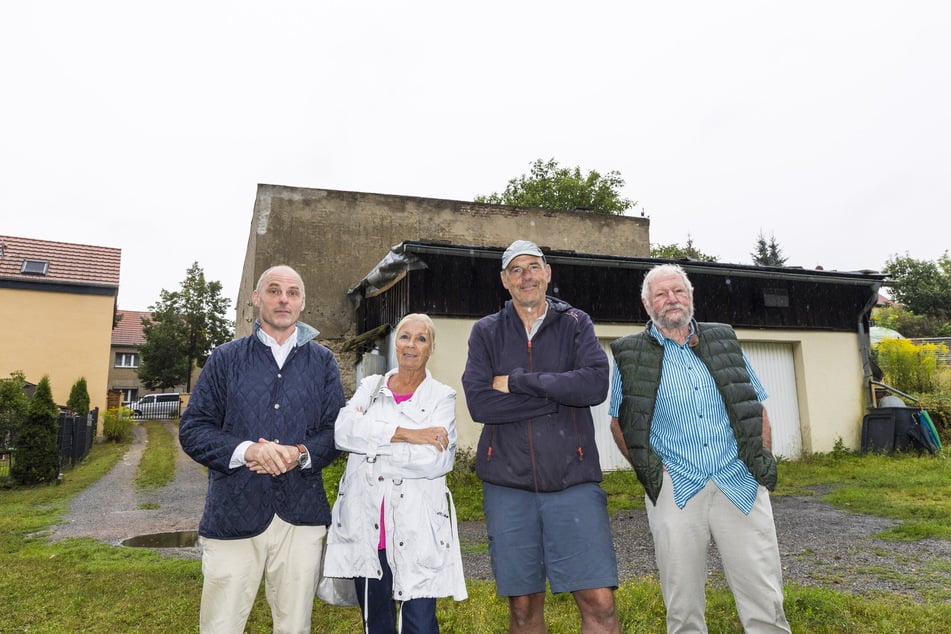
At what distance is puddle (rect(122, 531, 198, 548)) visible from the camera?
22.6 feet

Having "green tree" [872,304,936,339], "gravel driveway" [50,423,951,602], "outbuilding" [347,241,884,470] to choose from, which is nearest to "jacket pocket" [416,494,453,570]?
"gravel driveway" [50,423,951,602]

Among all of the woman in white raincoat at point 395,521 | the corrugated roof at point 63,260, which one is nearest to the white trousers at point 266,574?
the woman in white raincoat at point 395,521

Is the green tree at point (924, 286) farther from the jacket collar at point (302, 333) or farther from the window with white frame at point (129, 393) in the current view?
the window with white frame at point (129, 393)

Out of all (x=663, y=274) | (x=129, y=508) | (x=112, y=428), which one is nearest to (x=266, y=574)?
(x=663, y=274)

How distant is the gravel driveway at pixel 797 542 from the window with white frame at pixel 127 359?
40539 mm

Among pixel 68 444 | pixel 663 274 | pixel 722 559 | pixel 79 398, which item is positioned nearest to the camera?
pixel 722 559

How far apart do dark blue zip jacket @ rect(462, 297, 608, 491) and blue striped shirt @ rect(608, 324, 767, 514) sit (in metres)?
0.44

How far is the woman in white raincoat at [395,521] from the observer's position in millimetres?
2549

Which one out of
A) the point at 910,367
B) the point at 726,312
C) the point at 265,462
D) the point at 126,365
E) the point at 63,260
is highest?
the point at 63,260

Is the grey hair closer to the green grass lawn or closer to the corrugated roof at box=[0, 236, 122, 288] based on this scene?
the green grass lawn

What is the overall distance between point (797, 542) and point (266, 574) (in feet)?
18.4

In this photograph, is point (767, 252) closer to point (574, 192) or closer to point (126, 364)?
point (574, 192)

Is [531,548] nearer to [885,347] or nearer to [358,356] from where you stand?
[358,356]

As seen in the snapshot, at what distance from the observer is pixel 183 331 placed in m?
38.4
